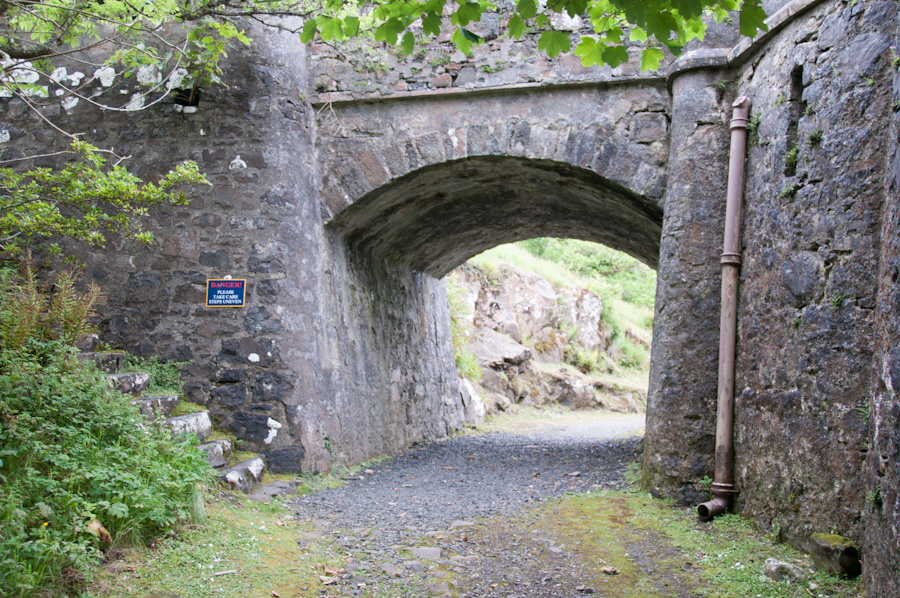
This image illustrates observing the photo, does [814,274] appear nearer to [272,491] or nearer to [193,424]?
[272,491]

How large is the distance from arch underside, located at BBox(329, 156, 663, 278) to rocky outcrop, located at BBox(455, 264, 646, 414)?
5.39 meters

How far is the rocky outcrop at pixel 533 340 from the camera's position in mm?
15234

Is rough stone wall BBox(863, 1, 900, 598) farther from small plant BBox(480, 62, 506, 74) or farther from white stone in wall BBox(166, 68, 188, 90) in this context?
white stone in wall BBox(166, 68, 188, 90)

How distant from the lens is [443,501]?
523 centimetres

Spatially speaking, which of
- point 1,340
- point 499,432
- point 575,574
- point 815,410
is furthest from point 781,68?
point 499,432

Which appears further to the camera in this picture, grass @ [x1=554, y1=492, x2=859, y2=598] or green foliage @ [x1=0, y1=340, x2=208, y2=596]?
grass @ [x1=554, y1=492, x2=859, y2=598]

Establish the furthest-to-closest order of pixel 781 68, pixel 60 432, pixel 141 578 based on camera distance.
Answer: pixel 781 68 < pixel 60 432 < pixel 141 578

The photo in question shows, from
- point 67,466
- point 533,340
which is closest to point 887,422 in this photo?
point 67,466

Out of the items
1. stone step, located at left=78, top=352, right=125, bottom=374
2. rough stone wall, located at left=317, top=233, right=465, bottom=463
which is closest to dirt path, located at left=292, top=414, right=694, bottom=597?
rough stone wall, located at left=317, top=233, right=465, bottom=463

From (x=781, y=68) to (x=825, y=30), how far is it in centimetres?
50

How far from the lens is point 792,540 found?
3725 mm

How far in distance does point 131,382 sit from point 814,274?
4756mm

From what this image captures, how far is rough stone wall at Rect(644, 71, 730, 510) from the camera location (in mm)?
4973

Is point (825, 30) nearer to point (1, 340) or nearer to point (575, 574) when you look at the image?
point (575, 574)
